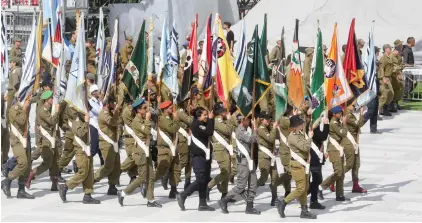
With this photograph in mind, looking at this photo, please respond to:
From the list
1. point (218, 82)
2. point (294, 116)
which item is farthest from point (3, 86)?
point (294, 116)

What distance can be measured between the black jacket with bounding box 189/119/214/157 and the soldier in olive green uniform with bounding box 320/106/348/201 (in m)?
2.21

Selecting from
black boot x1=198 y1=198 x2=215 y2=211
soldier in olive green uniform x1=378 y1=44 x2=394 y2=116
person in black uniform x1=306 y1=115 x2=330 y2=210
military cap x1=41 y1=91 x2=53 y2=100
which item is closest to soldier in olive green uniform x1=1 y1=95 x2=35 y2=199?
military cap x1=41 y1=91 x2=53 y2=100

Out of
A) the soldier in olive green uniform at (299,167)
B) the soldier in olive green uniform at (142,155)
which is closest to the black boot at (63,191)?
the soldier in olive green uniform at (142,155)

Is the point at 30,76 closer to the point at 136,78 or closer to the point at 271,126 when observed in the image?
the point at 136,78

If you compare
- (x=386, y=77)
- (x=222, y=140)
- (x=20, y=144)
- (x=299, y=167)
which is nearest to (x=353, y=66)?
(x=222, y=140)

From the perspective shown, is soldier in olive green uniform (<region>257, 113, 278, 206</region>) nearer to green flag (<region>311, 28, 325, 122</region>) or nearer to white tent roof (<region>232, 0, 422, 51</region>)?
green flag (<region>311, 28, 325, 122</region>)

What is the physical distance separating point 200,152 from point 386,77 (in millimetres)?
11045

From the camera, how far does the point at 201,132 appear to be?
1947 centimetres

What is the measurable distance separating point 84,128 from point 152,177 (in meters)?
1.30

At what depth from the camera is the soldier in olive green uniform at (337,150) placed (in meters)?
20.5

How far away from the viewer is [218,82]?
20.4 m

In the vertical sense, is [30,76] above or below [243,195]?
above

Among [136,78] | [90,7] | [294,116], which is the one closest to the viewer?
[294,116]

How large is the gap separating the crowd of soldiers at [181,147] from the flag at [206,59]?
0.47 ft
